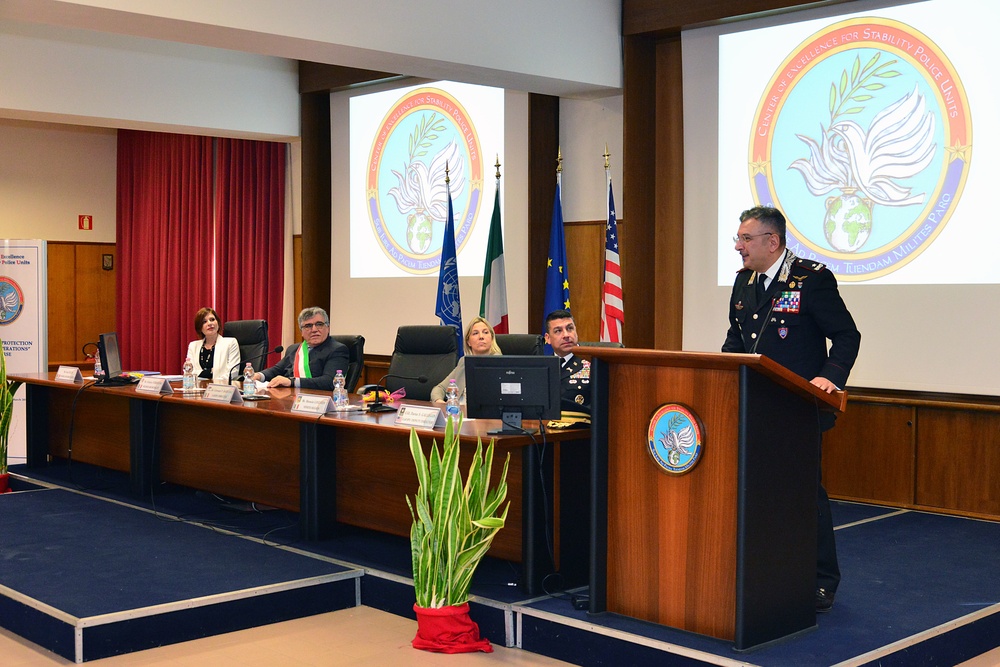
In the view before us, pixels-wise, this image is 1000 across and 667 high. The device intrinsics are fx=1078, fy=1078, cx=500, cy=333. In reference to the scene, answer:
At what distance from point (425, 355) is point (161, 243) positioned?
4.98m

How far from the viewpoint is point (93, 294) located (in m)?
10.5

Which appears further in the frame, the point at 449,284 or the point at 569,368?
the point at 449,284

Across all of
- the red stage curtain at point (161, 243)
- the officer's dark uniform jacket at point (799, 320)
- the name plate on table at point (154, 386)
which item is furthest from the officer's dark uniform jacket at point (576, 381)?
the red stage curtain at point (161, 243)

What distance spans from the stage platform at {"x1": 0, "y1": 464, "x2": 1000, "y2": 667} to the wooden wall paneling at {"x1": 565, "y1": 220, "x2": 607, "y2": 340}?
84.9 inches

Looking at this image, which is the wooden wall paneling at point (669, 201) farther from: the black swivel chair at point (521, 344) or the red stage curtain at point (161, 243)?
the red stage curtain at point (161, 243)

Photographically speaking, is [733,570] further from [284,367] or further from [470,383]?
[284,367]

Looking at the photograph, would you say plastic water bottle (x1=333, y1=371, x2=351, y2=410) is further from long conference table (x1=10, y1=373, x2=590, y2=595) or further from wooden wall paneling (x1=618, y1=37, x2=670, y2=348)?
wooden wall paneling (x1=618, y1=37, x2=670, y2=348)

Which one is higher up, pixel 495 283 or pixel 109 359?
pixel 495 283

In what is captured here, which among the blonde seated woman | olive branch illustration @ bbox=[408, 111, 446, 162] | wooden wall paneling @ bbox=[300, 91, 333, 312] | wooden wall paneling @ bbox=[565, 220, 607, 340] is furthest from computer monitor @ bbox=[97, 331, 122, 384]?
wooden wall paneling @ bbox=[565, 220, 607, 340]

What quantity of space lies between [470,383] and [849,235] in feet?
8.42

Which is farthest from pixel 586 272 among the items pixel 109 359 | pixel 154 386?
pixel 109 359

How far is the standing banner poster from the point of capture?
25.3 ft

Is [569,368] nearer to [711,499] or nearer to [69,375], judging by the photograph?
[711,499]

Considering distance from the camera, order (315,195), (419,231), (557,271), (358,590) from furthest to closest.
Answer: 1. (315,195)
2. (419,231)
3. (557,271)
4. (358,590)
